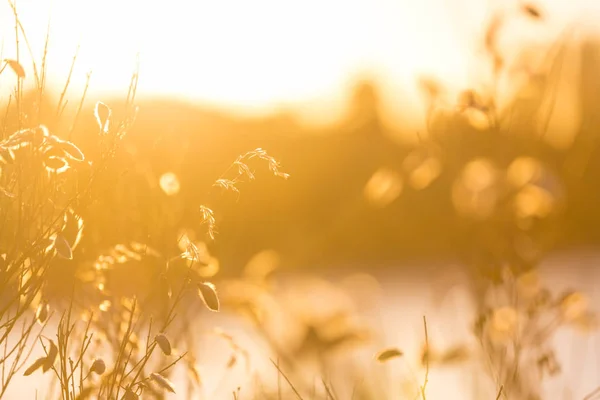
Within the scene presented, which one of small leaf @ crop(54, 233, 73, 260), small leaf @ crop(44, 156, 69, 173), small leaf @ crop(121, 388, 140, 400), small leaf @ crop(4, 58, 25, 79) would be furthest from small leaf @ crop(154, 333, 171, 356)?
small leaf @ crop(4, 58, 25, 79)

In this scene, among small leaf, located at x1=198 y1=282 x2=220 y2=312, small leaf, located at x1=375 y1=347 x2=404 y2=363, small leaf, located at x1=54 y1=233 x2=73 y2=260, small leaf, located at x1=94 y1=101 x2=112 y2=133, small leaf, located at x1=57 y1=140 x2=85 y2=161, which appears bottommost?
small leaf, located at x1=375 y1=347 x2=404 y2=363

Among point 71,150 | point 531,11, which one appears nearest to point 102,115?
point 71,150

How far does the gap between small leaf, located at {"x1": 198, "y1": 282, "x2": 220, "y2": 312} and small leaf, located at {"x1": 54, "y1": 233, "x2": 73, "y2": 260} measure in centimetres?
42

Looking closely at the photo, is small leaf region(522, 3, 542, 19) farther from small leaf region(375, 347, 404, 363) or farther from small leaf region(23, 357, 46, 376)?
small leaf region(23, 357, 46, 376)

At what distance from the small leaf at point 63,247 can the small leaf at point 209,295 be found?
423mm

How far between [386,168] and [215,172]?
14.2 metres

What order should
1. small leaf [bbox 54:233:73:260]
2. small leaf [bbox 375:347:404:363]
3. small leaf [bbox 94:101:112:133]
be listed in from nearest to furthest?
small leaf [bbox 54:233:73:260] → small leaf [bbox 94:101:112:133] → small leaf [bbox 375:347:404:363]

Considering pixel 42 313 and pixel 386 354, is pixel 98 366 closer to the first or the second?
pixel 42 313

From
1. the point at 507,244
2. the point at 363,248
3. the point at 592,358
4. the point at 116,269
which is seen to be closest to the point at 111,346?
the point at 116,269

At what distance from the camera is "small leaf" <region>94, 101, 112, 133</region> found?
2789mm

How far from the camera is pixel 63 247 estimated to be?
8.46ft

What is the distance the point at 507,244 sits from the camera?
3533 mm

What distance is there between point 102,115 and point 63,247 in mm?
468

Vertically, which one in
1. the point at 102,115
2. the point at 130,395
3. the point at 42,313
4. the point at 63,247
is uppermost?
the point at 102,115
